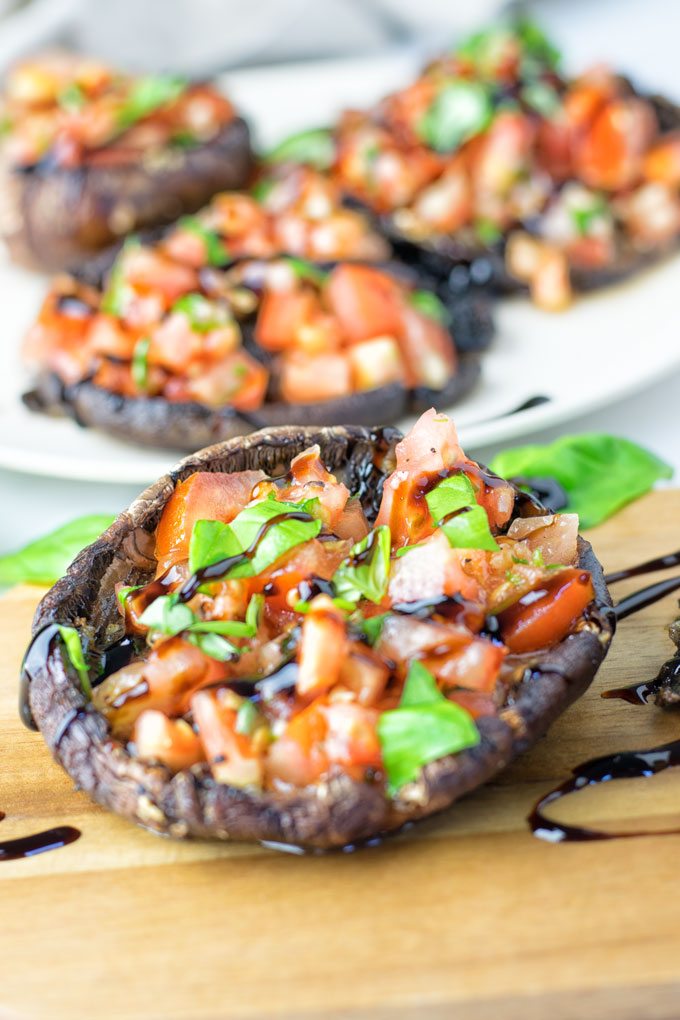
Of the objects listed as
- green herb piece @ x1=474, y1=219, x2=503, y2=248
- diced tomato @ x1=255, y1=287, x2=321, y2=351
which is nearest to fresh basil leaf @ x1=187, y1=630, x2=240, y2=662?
diced tomato @ x1=255, y1=287, x2=321, y2=351

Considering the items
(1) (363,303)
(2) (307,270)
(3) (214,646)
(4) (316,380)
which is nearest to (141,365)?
(4) (316,380)

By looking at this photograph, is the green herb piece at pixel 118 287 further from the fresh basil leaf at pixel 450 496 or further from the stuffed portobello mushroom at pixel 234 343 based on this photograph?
the fresh basil leaf at pixel 450 496

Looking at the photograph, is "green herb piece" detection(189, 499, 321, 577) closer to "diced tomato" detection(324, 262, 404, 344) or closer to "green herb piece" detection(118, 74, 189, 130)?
"diced tomato" detection(324, 262, 404, 344)

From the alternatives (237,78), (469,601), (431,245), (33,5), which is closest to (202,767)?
(469,601)

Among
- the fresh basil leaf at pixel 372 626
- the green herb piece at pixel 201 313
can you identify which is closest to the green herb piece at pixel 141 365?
the green herb piece at pixel 201 313

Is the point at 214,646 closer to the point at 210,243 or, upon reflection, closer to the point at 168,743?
the point at 168,743

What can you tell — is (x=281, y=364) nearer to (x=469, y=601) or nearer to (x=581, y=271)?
(x=581, y=271)
